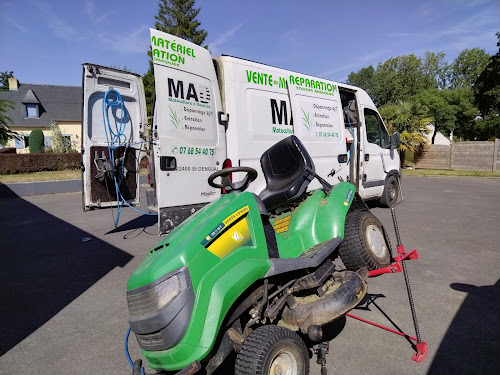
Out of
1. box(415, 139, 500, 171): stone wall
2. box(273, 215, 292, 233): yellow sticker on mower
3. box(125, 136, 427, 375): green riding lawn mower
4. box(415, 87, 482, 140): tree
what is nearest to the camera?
box(125, 136, 427, 375): green riding lawn mower

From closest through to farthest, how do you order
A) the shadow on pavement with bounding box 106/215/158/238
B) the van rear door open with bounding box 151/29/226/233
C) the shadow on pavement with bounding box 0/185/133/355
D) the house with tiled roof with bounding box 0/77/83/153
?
the shadow on pavement with bounding box 0/185/133/355 < the van rear door open with bounding box 151/29/226/233 < the shadow on pavement with bounding box 106/215/158/238 < the house with tiled roof with bounding box 0/77/83/153

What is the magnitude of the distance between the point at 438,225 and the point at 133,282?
6.84m

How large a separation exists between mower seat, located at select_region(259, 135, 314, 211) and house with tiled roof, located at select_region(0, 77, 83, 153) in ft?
107

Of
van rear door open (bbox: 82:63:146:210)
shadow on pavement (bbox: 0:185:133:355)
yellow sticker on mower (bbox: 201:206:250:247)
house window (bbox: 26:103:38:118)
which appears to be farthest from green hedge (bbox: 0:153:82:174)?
house window (bbox: 26:103:38:118)

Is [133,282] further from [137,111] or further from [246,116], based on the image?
[137,111]

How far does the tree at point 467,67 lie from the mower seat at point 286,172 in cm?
5315

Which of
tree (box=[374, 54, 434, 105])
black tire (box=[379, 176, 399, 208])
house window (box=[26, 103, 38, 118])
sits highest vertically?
tree (box=[374, 54, 434, 105])

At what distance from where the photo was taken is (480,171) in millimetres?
19344

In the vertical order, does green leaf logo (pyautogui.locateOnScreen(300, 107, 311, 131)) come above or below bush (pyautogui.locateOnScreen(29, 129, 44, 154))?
below

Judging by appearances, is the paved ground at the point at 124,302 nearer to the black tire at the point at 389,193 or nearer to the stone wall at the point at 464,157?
the black tire at the point at 389,193

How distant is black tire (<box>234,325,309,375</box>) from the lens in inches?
82.3

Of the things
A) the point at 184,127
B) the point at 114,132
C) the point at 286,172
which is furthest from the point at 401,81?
the point at 286,172

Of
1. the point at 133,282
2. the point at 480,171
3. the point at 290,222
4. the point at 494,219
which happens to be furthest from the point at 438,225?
the point at 480,171

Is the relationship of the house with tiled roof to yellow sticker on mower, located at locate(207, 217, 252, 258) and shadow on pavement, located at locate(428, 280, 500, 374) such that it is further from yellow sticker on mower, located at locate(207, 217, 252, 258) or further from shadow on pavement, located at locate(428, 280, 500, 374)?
shadow on pavement, located at locate(428, 280, 500, 374)
